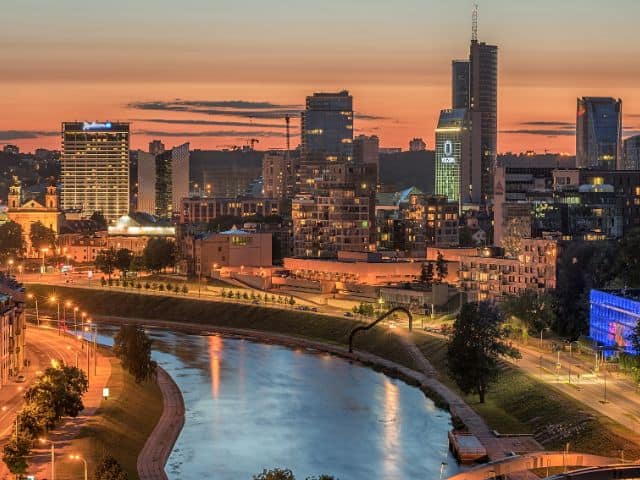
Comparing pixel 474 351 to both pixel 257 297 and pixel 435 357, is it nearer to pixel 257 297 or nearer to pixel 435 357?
pixel 435 357

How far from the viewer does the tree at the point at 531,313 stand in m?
Result: 77.9

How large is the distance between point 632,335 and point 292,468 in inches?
791

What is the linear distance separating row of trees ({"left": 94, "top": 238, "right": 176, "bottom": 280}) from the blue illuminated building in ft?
204

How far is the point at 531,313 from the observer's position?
78.2m

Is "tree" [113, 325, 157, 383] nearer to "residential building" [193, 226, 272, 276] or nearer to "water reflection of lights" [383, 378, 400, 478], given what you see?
"water reflection of lights" [383, 378, 400, 478]

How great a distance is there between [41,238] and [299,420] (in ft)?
328

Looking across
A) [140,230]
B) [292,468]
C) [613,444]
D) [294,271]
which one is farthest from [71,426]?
[140,230]

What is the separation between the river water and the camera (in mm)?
52344

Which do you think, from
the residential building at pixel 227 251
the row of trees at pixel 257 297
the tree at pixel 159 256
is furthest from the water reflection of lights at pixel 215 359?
the tree at pixel 159 256

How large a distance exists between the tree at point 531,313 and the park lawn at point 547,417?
29.5 ft

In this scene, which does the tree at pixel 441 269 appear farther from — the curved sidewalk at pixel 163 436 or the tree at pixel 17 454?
the tree at pixel 17 454

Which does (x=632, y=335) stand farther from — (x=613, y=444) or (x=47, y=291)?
(x=47, y=291)

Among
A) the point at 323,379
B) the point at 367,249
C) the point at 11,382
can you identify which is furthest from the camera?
the point at 367,249

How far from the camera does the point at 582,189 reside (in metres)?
115
